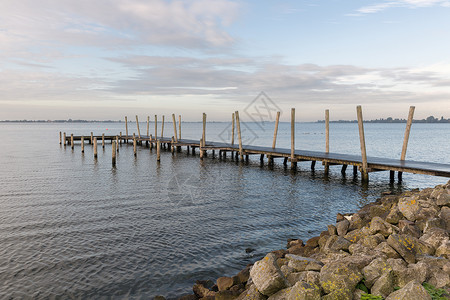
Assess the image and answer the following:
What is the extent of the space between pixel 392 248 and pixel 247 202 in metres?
10.2

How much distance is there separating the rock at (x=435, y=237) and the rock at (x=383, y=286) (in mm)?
2219

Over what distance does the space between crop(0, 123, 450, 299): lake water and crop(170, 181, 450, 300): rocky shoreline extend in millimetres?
2051

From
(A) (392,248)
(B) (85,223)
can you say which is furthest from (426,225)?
(B) (85,223)

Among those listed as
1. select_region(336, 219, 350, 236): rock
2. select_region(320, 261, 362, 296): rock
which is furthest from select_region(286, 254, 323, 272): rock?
select_region(336, 219, 350, 236): rock

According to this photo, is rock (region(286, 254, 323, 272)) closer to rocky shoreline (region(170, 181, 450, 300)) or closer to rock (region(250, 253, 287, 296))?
rocky shoreline (region(170, 181, 450, 300))

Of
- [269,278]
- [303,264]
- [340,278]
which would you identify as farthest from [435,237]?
[269,278]

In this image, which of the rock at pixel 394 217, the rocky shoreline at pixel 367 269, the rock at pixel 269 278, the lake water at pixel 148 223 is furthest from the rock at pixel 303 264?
the rock at pixel 394 217

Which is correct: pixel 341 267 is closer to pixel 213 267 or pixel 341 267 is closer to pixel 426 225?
pixel 426 225

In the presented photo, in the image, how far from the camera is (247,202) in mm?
16062

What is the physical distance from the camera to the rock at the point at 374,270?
5211 mm

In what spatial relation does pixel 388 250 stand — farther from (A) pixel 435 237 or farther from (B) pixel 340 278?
(B) pixel 340 278

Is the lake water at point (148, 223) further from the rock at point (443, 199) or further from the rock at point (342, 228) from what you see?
the rock at point (443, 199)

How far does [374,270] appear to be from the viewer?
5.32m

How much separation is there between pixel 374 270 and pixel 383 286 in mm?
Result: 375
